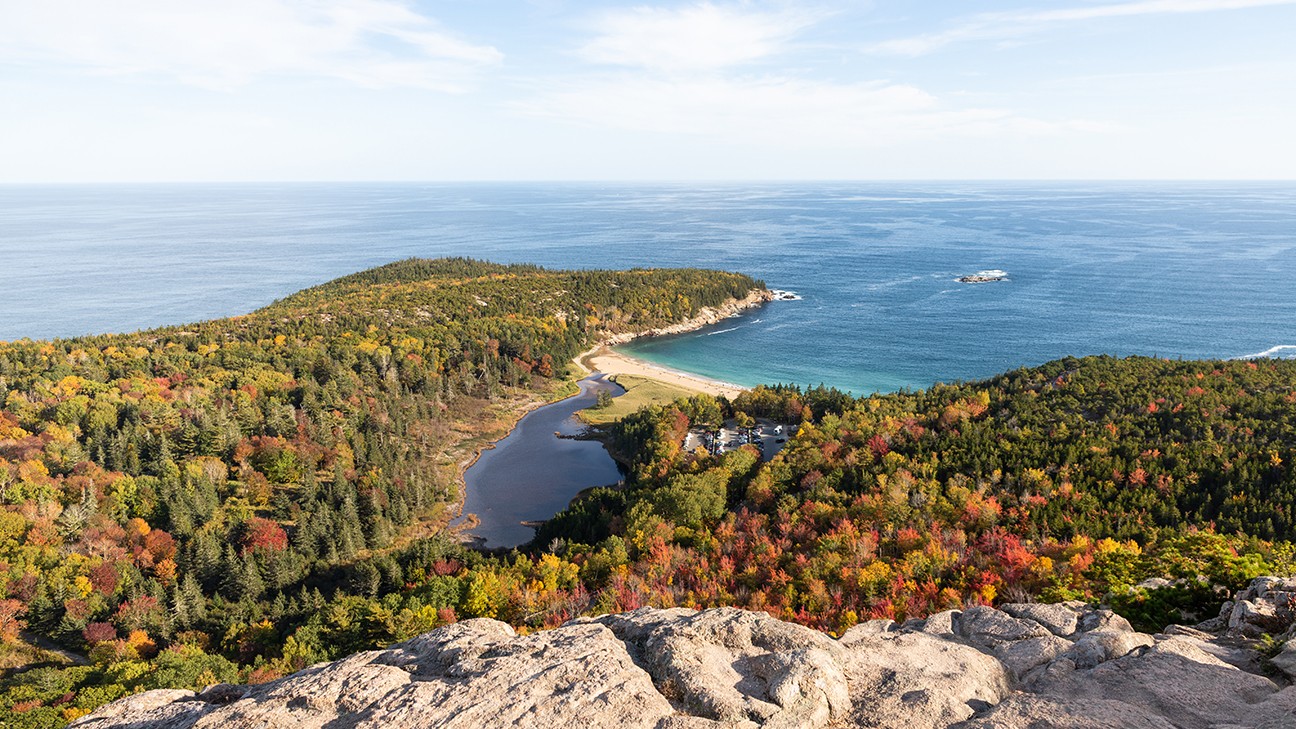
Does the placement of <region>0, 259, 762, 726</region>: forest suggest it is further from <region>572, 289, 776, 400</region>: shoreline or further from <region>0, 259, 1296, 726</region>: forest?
<region>572, 289, 776, 400</region>: shoreline

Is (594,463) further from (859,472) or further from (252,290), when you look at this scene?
(252,290)

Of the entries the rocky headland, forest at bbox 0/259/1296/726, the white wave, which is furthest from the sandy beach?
the white wave

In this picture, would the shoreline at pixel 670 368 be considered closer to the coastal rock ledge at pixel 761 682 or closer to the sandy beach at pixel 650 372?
the sandy beach at pixel 650 372

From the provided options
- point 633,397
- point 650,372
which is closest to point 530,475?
point 633,397

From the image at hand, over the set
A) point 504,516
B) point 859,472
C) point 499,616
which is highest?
point 859,472

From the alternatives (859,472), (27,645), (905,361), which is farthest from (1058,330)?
(27,645)

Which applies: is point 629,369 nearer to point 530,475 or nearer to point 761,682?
point 530,475
